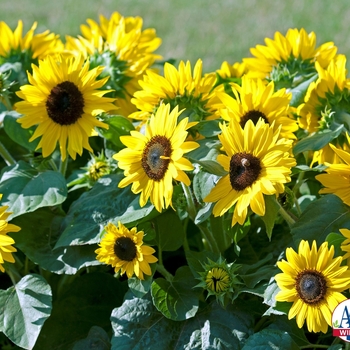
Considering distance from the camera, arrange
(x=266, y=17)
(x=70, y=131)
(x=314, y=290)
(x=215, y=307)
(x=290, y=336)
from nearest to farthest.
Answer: (x=314, y=290) → (x=290, y=336) → (x=215, y=307) → (x=70, y=131) → (x=266, y=17)

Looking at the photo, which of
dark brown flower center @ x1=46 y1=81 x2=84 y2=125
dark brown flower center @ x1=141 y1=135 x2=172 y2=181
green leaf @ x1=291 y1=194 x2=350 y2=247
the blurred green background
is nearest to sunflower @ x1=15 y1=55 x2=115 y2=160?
dark brown flower center @ x1=46 y1=81 x2=84 y2=125

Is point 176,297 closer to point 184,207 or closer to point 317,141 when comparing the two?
point 184,207

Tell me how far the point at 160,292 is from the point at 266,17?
3.49 metres

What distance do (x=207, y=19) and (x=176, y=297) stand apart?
359 cm

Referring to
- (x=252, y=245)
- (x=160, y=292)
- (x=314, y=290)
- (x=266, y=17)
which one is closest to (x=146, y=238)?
(x=160, y=292)

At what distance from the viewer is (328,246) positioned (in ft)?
3.93

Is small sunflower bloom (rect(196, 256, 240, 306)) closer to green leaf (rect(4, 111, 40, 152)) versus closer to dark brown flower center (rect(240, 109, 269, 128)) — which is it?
dark brown flower center (rect(240, 109, 269, 128))

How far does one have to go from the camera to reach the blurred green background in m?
4.23

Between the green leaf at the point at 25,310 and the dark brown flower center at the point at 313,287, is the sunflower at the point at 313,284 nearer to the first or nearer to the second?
the dark brown flower center at the point at 313,287

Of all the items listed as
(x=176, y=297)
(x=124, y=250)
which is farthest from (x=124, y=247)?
(x=176, y=297)

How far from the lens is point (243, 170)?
46.3 inches

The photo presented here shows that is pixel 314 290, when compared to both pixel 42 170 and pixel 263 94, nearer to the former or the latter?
pixel 263 94

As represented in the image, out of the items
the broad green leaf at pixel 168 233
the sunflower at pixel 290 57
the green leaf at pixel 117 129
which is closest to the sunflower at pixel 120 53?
the green leaf at pixel 117 129

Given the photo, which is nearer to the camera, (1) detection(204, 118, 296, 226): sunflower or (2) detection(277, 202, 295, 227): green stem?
(1) detection(204, 118, 296, 226): sunflower
